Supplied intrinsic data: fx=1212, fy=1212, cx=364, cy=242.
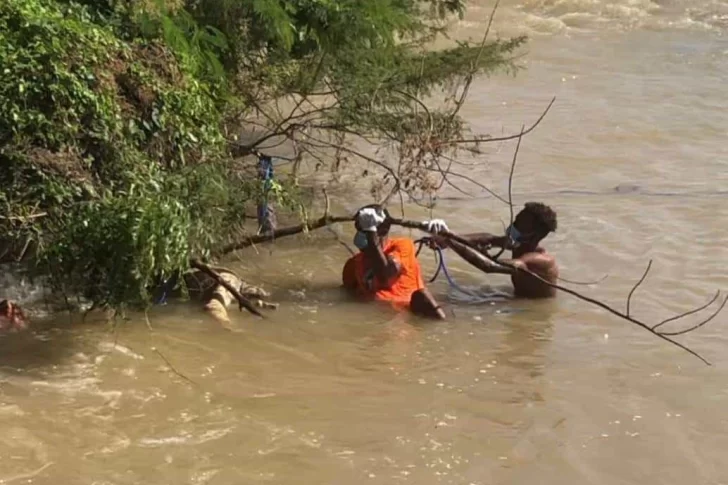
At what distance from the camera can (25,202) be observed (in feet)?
19.2

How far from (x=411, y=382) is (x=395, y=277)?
1.35 m

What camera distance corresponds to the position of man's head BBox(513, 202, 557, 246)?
7.87 m

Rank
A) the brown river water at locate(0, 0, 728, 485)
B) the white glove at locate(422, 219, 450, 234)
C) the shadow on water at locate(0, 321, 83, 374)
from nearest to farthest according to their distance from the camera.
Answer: the brown river water at locate(0, 0, 728, 485) < the shadow on water at locate(0, 321, 83, 374) < the white glove at locate(422, 219, 450, 234)

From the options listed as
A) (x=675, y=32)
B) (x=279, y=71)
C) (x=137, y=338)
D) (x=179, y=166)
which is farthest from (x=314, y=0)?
(x=675, y=32)

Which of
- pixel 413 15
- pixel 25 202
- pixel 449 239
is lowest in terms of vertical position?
pixel 449 239

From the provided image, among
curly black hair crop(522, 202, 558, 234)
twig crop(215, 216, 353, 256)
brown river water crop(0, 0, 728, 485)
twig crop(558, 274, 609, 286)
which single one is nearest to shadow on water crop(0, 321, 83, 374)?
brown river water crop(0, 0, 728, 485)

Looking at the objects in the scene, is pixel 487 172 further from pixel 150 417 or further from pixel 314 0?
pixel 150 417

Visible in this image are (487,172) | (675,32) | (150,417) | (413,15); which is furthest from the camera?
(675,32)

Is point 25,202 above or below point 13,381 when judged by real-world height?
above

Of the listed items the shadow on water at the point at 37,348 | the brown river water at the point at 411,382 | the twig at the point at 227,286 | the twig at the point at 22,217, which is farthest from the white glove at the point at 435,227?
the twig at the point at 22,217

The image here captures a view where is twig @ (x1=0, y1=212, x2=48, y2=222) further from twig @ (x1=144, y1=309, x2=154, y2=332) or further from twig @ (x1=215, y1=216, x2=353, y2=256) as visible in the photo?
twig @ (x1=215, y1=216, x2=353, y2=256)

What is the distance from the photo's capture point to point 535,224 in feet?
25.9

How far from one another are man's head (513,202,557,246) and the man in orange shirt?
0.74 m

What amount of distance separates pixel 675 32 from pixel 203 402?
15304 millimetres
